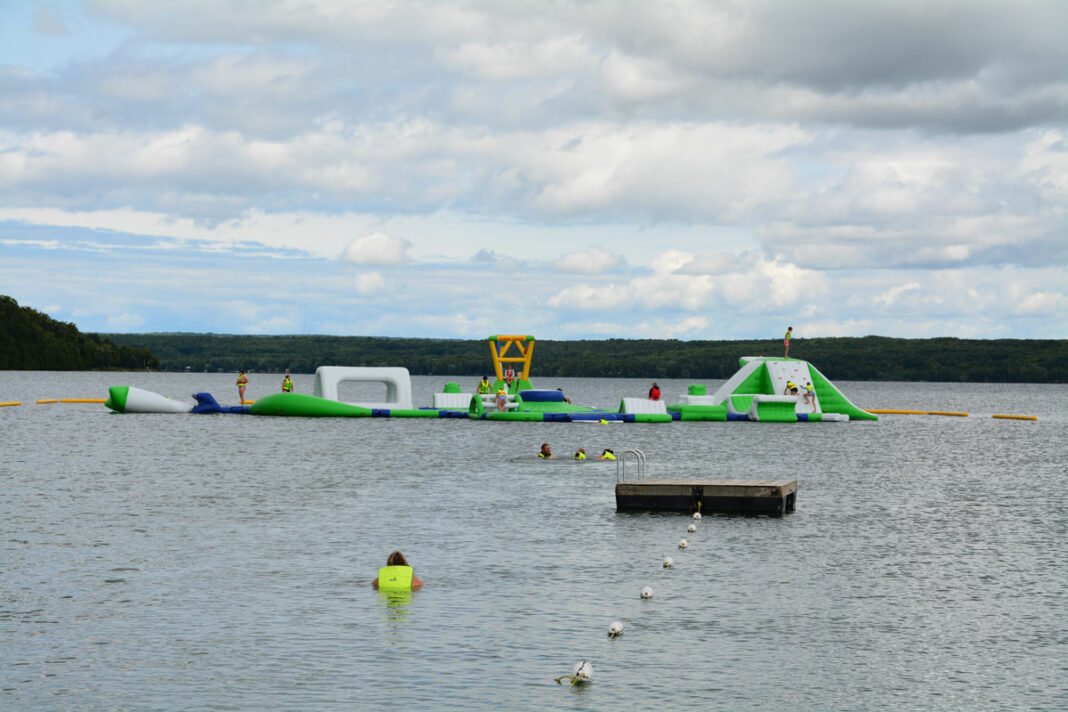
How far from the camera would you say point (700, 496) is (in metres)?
37.1

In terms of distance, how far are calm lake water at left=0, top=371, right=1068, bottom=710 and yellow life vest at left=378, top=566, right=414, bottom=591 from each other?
1.33 feet

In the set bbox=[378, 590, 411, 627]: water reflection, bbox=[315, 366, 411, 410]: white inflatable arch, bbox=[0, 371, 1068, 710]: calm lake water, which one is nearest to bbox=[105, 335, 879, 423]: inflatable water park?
bbox=[315, 366, 411, 410]: white inflatable arch

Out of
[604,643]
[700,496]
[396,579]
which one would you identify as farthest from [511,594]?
[700,496]

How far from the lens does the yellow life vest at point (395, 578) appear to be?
2405 centimetres

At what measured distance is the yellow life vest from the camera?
2405 cm

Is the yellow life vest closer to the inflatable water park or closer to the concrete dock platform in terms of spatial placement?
the concrete dock platform

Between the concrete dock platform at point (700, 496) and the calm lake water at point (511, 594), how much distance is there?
73 centimetres

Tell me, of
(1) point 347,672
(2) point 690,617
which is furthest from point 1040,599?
(1) point 347,672

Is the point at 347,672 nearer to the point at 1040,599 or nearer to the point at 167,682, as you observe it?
the point at 167,682

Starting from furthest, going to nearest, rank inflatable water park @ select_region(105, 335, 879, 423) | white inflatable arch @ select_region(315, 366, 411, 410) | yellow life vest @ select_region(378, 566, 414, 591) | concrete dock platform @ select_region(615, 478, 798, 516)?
white inflatable arch @ select_region(315, 366, 411, 410), inflatable water park @ select_region(105, 335, 879, 423), concrete dock platform @ select_region(615, 478, 798, 516), yellow life vest @ select_region(378, 566, 414, 591)

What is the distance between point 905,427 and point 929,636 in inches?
3232

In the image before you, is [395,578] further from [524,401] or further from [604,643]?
[524,401]

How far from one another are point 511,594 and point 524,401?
6082cm

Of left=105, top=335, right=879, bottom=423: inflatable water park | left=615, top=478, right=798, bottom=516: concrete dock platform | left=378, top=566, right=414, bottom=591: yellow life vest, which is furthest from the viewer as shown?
left=105, top=335, right=879, bottom=423: inflatable water park
